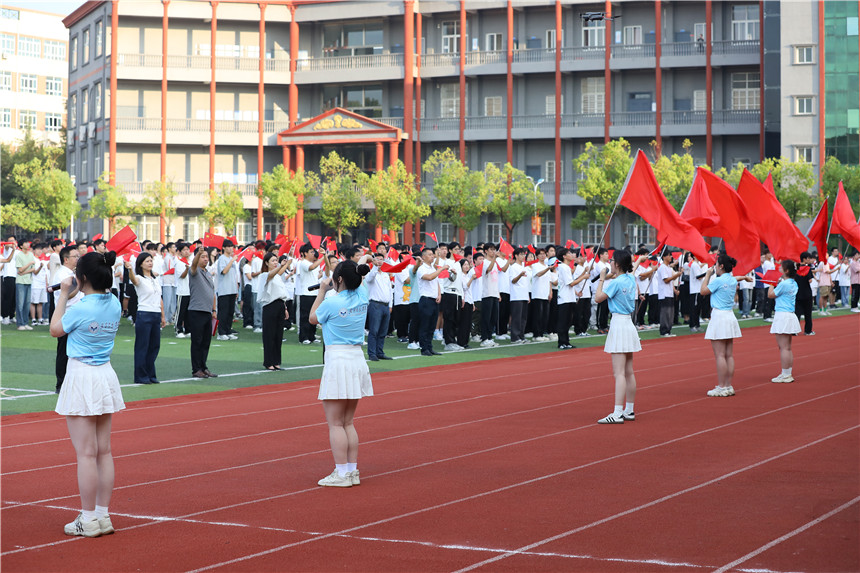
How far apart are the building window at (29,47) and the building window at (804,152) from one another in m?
60.1

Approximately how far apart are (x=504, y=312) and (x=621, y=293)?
1217 centimetres

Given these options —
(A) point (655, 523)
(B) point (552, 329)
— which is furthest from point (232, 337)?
(A) point (655, 523)

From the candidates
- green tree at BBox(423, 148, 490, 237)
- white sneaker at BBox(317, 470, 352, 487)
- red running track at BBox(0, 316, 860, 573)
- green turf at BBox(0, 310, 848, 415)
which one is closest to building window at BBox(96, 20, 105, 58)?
green tree at BBox(423, 148, 490, 237)

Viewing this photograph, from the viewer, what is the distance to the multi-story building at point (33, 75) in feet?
270

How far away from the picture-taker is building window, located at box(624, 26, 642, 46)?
58281 millimetres

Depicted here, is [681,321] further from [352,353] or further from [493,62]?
[493,62]

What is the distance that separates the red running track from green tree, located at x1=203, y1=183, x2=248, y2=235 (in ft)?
141

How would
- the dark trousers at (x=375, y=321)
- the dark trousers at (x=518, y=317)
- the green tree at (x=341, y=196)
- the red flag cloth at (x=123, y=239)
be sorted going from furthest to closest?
the green tree at (x=341, y=196), the dark trousers at (x=518, y=317), the dark trousers at (x=375, y=321), the red flag cloth at (x=123, y=239)

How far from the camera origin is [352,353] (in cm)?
894

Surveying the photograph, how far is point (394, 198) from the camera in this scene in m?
54.2

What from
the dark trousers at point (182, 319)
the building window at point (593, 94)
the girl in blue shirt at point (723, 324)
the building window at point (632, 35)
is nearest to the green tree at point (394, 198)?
the building window at point (593, 94)

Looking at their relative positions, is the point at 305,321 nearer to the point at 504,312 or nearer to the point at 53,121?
the point at 504,312

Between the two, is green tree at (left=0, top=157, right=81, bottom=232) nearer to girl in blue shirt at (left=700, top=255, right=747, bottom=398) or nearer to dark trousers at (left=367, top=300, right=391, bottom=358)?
dark trousers at (left=367, top=300, right=391, bottom=358)

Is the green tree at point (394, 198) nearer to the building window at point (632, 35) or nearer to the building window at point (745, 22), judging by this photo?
the building window at point (632, 35)
